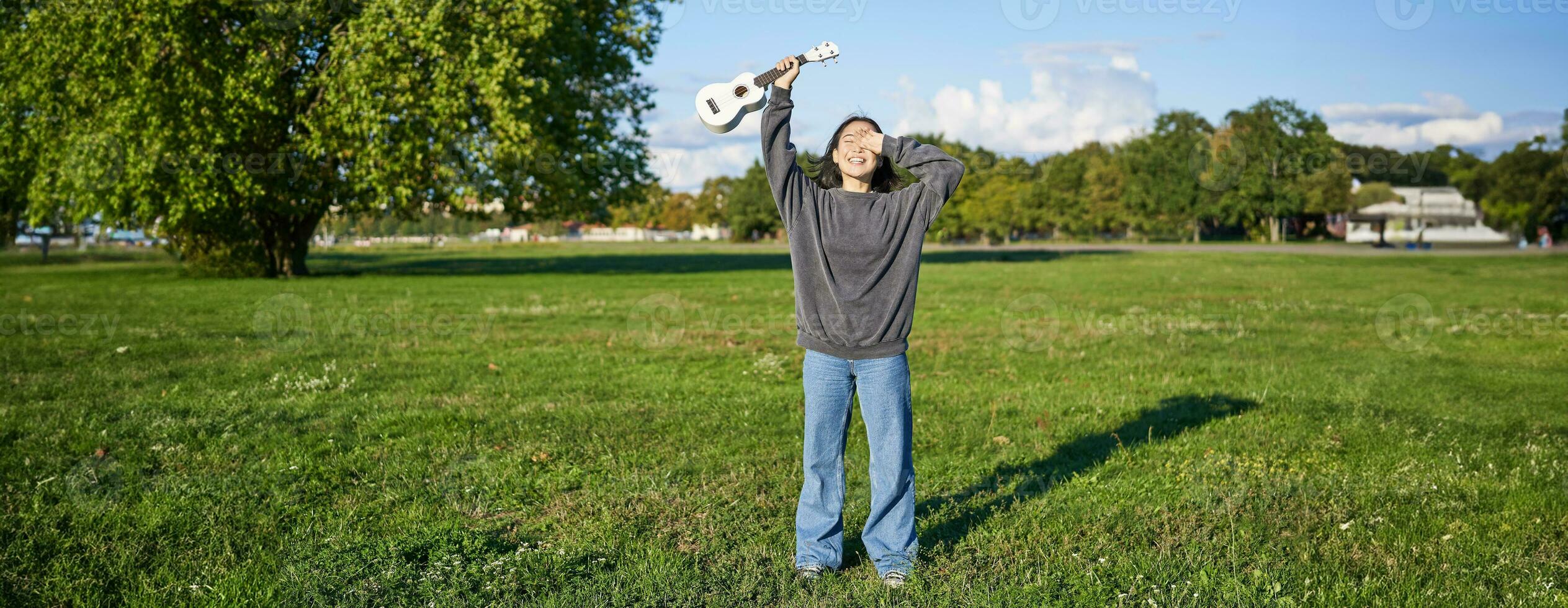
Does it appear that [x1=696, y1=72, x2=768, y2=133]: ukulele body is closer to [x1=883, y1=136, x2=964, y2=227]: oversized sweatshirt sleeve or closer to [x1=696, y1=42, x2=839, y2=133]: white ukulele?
[x1=696, y1=42, x2=839, y2=133]: white ukulele

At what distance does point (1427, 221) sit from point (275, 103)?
93.3 meters

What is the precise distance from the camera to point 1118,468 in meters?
7.23

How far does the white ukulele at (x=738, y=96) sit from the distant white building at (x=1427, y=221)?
80.8 meters

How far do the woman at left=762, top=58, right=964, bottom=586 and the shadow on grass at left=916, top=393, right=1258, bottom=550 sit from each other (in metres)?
1.04

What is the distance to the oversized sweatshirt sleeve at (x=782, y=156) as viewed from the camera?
4.67m

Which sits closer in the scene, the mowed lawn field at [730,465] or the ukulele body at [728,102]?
the ukulele body at [728,102]

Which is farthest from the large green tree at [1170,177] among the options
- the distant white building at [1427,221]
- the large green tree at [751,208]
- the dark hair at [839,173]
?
the dark hair at [839,173]

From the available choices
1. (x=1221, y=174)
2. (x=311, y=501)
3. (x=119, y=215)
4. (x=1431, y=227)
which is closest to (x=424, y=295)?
(x=119, y=215)

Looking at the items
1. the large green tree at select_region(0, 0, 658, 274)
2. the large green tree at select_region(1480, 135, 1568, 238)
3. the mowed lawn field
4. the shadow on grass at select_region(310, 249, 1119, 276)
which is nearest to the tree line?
the large green tree at select_region(1480, 135, 1568, 238)

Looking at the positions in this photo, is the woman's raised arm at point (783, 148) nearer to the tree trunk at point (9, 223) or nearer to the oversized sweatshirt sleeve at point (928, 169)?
the oversized sweatshirt sleeve at point (928, 169)

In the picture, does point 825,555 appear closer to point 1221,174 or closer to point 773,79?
point 773,79

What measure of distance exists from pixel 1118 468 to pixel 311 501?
554cm

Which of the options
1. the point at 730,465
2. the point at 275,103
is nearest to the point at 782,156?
the point at 730,465

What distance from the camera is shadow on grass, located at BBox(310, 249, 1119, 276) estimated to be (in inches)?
1513
